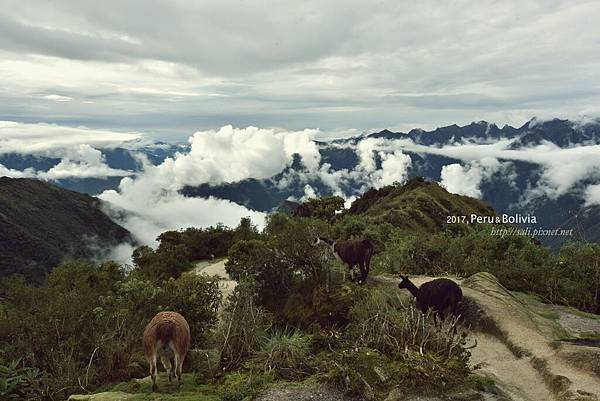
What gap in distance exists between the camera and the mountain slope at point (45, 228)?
3605 inches

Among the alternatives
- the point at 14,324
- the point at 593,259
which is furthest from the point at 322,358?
the point at 593,259

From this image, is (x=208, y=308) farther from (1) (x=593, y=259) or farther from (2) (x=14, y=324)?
(1) (x=593, y=259)

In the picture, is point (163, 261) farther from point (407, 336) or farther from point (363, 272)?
point (407, 336)

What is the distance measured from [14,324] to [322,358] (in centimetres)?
807

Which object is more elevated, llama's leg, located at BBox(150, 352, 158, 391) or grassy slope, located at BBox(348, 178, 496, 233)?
llama's leg, located at BBox(150, 352, 158, 391)

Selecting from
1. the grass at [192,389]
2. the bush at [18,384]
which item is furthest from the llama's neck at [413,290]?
the bush at [18,384]

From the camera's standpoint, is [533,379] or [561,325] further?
[561,325]

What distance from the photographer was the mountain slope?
91562 millimetres

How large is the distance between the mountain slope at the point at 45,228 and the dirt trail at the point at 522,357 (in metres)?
82.5

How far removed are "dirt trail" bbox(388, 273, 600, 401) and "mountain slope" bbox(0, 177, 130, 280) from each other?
82498 mm

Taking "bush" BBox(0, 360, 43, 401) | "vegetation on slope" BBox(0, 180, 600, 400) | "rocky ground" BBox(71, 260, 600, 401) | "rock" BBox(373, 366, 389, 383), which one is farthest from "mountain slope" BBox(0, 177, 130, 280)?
"rock" BBox(373, 366, 389, 383)

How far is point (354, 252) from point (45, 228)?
11438 centimetres

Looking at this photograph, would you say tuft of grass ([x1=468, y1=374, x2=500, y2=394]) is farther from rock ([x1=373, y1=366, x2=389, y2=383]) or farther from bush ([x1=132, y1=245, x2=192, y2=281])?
bush ([x1=132, y1=245, x2=192, y2=281])

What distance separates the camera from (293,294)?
15.2 metres
